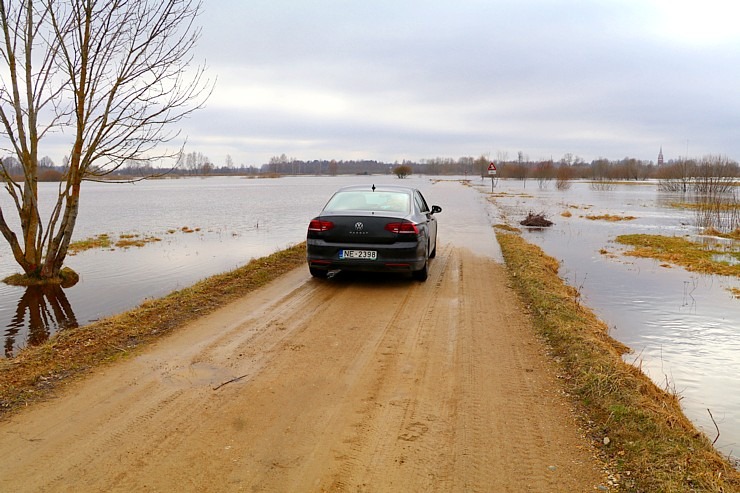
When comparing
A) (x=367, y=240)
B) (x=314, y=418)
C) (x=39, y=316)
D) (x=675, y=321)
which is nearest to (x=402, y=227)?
(x=367, y=240)

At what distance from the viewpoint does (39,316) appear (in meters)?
8.52

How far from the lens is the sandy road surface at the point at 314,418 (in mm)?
3012

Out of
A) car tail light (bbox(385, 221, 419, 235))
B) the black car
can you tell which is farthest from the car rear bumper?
car tail light (bbox(385, 221, 419, 235))

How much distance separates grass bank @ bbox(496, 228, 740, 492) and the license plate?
2596 millimetres

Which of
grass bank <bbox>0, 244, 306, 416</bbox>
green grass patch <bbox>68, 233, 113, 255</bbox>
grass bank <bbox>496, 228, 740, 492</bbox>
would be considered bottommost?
grass bank <bbox>496, 228, 740, 492</bbox>

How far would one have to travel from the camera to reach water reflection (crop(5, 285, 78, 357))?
7.34 metres

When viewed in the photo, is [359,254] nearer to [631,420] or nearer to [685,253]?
[631,420]

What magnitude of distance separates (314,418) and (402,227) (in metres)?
4.42

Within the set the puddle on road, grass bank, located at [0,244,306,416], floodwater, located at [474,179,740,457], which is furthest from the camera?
floodwater, located at [474,179,740,457]

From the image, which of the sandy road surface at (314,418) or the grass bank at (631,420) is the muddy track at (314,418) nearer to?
the sandy road surface at (314,418)

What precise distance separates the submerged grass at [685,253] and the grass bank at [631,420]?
7.67m

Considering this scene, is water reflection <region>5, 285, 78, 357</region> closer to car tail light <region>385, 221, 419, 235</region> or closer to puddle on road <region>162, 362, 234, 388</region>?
puddle on road <region>162, 362, 234, 388</region>

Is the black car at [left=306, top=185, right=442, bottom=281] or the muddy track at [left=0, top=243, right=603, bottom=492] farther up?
the black car at [left=306, top=185, right=442, bottom=281]

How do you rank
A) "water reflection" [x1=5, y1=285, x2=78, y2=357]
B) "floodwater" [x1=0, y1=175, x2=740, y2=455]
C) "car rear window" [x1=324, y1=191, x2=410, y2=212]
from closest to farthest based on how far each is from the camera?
1. "floodwater" [x1=0, y1=175, x2=740, y2=455]
2. "water reflection" [x1=5, y1=285, x2=78, y2=357]
3. "car rear window" [x1=324, y1=191, x2=410, y2=212]
